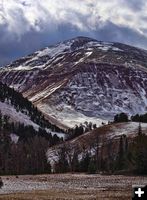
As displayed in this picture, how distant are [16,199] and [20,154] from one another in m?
148

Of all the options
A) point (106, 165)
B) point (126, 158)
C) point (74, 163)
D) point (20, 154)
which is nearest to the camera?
point (126, 158)

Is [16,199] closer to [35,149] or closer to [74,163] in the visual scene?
[74,163]

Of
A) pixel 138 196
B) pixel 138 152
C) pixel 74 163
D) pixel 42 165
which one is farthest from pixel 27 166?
pixel 138 196

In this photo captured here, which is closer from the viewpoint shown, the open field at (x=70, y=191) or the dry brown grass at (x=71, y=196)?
the dry brown grass at (x=71, y=196)

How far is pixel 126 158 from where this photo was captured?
14712 centimetres

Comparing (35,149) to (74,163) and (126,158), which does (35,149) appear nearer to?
(74,163)

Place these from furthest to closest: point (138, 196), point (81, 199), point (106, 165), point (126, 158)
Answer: point (106, 165) → point (126, 158) → point (81, 199) → point (138, 196)

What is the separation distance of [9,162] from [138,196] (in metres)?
192

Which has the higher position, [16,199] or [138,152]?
[138,152]

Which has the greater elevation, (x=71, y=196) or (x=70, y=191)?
(x=70, y=191)

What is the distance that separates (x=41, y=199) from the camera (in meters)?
46.2

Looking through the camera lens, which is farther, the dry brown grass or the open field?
the open field

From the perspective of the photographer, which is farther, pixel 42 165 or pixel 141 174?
pixel 42 165

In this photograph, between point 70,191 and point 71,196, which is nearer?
point 71,196
